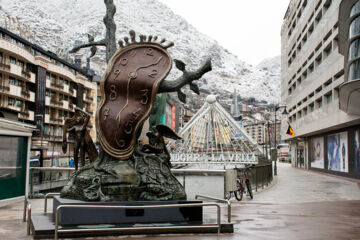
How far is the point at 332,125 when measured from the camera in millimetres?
32188

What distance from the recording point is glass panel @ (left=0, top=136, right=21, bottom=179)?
44.7 ft

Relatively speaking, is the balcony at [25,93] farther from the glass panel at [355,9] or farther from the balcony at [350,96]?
the glass panel at [355,9]

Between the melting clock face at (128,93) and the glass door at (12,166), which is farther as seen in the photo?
the glass door at (12,166)

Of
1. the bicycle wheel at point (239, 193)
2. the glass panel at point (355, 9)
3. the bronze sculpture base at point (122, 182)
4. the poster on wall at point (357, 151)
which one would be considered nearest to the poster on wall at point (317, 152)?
the poster on wall at point (357, 151)

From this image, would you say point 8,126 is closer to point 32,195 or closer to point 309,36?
point 32,195

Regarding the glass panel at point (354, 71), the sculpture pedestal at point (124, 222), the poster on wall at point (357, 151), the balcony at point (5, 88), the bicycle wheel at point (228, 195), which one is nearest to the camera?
the sculpture pedestal at point (124, 222)

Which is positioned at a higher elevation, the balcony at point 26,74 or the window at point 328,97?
the balcony at point 26,74

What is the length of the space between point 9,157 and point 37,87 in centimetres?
3297

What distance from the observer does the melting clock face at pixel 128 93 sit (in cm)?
957

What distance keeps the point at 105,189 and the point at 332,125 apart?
2775 cm

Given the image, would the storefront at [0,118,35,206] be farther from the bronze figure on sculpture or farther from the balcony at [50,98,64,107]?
the balcony at [50,98,64,107]

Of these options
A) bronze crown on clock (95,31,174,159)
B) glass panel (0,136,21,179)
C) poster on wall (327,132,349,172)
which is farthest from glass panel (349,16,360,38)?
glass panel (0,136,21,179)

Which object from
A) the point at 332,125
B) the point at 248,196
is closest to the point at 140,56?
the point at 248,196

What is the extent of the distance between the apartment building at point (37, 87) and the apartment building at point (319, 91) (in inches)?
1010
